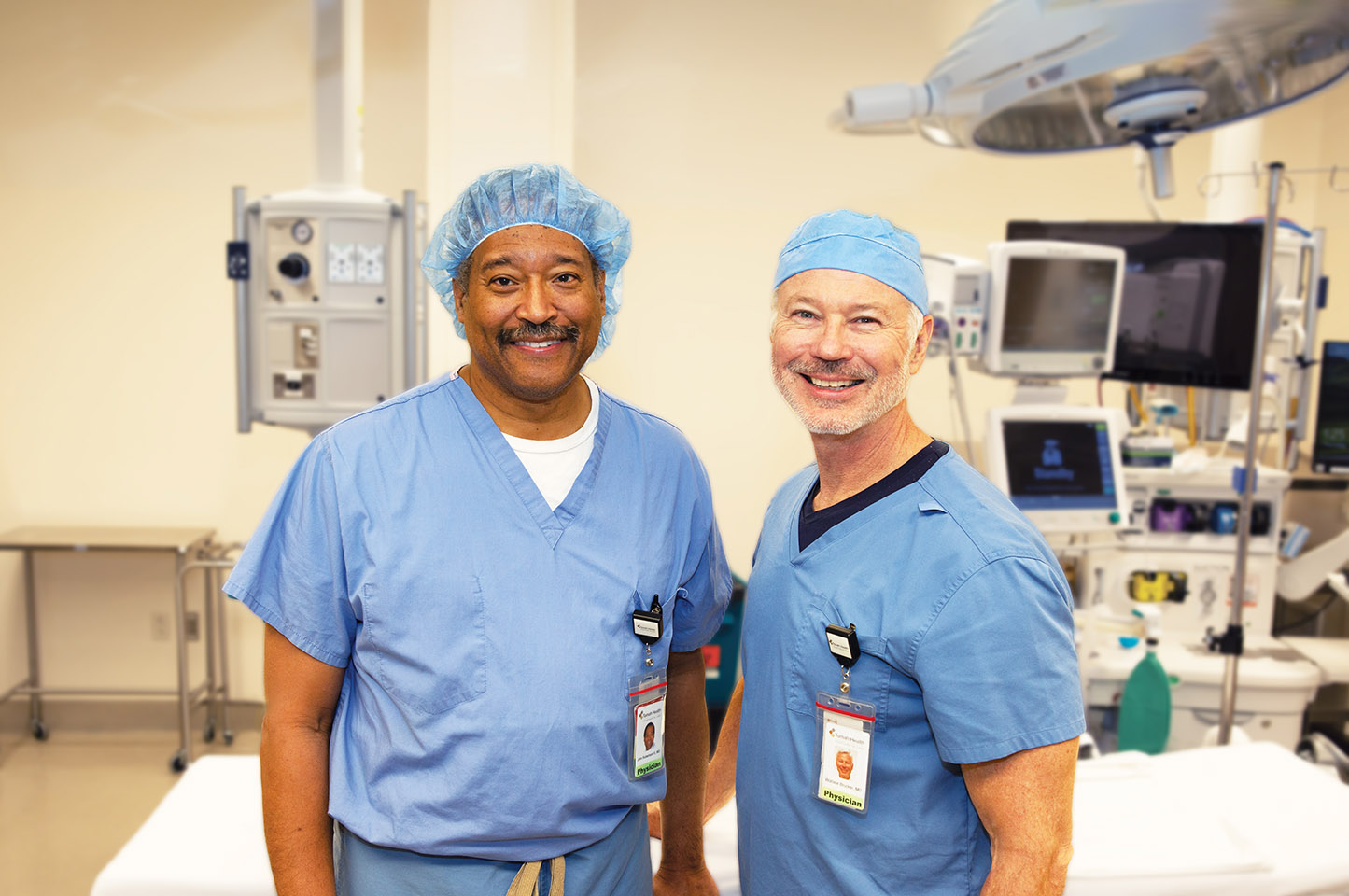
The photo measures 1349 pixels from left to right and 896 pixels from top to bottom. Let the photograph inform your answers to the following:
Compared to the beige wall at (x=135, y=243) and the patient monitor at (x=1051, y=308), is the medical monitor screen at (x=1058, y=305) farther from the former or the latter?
the beige wall at (x=135, y=243)

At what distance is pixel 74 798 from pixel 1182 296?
391cm

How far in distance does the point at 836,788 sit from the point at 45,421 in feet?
11.8

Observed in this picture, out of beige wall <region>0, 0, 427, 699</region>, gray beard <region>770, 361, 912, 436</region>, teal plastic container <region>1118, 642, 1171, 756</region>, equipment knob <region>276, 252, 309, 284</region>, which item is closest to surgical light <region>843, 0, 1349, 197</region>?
gray beard <region>770, 361, 912, 436</region>

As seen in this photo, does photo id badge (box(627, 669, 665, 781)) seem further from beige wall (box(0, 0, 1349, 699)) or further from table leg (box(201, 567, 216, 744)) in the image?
table leg (box(201, 567, 216, 744))

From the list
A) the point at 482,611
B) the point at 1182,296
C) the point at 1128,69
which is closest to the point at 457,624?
the point at 482,611

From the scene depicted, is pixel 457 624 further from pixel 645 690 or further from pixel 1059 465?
pixel 1059 465

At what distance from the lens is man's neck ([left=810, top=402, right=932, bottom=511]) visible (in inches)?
48.8

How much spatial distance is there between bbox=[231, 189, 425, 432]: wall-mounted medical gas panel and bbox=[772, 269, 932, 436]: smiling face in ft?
5.28

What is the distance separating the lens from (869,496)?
1239 mm

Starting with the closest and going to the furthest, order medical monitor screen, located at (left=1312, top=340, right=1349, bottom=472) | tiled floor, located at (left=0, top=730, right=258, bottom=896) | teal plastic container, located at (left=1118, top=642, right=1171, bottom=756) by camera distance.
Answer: teal plastic container, located at (left=1118, top=642, right=1171, bottom=756) → tiled floor, located at (left=0, top=730, right=258, bottom=896) → medical monitor screen, located at (left=1312, top=340, right=1349, bottom=472)

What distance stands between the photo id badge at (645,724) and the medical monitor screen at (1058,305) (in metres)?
1.75

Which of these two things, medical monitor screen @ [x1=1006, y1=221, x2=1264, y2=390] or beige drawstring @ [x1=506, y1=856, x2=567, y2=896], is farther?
medical monitor screen @ [x1=1006, y1=221, x2=1264, y2=390]

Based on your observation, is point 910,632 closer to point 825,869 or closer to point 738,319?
point 825,869

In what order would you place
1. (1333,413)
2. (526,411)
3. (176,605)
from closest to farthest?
(526,411) < (1333,413) < (176,605)
